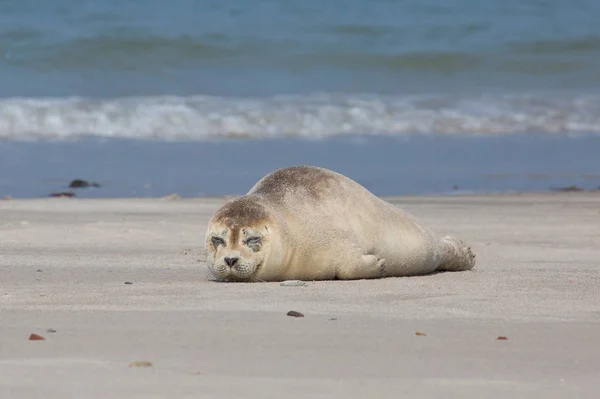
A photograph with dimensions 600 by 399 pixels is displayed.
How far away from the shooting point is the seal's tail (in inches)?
277

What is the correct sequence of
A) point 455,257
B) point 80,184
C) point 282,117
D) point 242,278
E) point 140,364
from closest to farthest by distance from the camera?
point 140,364
point 242,278
point 455,257
point 80,184
point 282,117

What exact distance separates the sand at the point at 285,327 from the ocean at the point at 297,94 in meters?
5.51

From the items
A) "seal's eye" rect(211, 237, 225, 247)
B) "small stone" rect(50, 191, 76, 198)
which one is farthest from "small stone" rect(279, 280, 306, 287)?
"small stone" rect(50, 191, 76, 198)

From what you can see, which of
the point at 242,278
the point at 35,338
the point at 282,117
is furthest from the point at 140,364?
the point at 282,117

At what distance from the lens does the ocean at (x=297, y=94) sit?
14.9 meters

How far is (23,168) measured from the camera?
583 inches

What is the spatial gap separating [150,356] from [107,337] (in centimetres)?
44

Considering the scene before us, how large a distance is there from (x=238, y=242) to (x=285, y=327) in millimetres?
1429

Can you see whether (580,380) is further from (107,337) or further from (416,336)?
(107,337)

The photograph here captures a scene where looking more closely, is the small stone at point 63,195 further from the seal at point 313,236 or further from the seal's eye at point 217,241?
the seal's eye at point 217,241

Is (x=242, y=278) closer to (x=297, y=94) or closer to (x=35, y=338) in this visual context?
(x=35, y=338)

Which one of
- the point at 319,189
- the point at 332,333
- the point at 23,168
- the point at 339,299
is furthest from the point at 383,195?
the point at 332,333

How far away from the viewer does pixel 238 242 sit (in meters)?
6.16

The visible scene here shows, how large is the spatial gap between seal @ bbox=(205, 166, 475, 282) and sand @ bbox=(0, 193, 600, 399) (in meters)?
0.11
